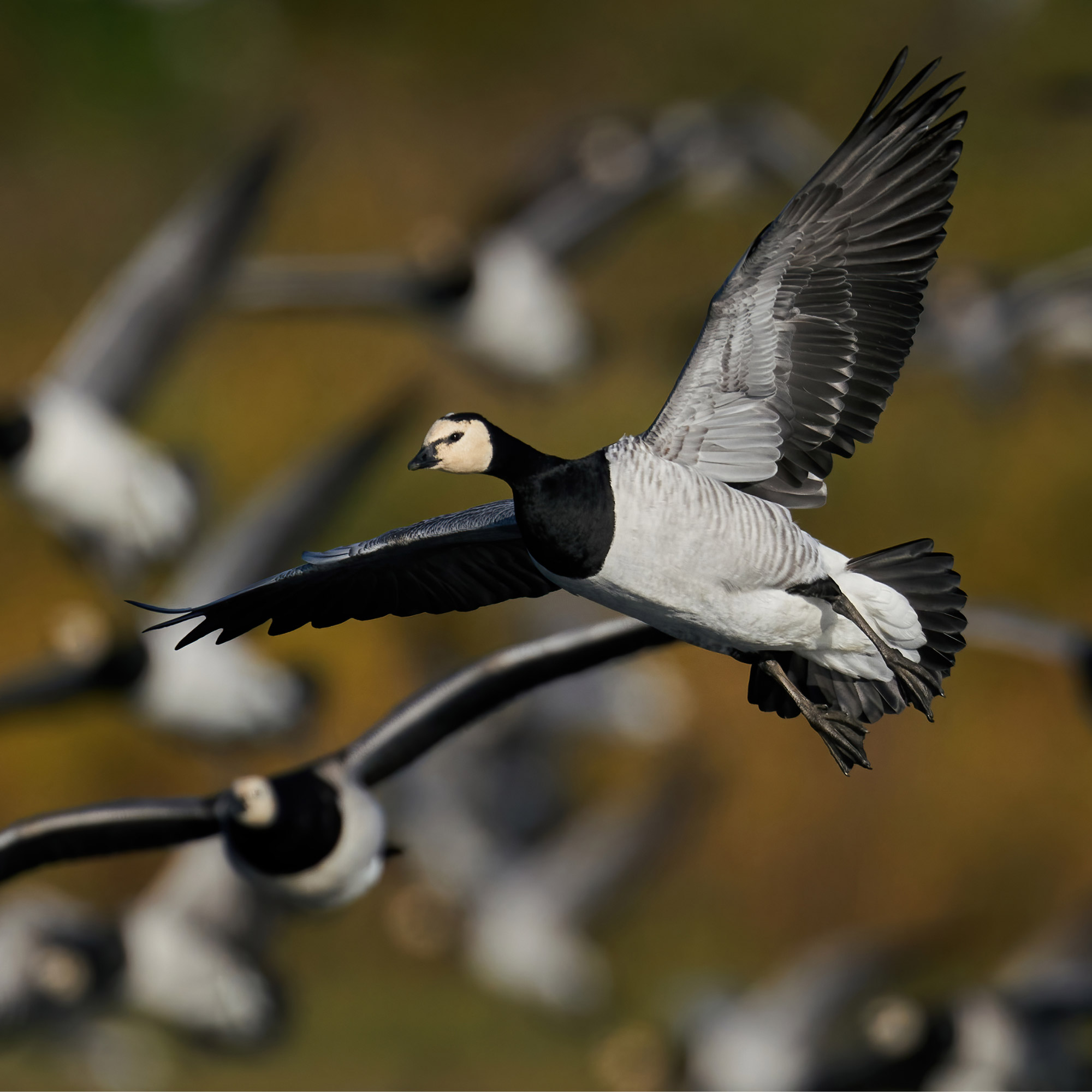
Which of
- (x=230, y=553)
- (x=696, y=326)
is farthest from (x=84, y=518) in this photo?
(x=696, y=326)

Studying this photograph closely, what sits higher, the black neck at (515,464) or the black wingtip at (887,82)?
the black wingtip at (887,82)

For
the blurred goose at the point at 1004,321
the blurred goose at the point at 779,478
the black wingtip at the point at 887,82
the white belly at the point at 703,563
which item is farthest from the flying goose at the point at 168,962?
the blurred goose at the point at 1004,321

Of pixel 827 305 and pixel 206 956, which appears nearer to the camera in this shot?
pixel 827 305

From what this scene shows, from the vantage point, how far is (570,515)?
2.36m

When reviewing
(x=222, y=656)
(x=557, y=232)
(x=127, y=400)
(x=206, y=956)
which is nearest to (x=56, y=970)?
(x=206, y=956)

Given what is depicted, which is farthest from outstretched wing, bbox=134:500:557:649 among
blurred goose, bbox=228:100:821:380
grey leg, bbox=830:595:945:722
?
blurred goose, bbox=228:100:821:380

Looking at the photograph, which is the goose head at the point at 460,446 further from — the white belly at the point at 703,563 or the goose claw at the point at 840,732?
the goose claw at the point at 840,732

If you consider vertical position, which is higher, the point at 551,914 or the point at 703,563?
the point at 703,563

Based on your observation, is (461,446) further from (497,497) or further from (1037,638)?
(497,497)

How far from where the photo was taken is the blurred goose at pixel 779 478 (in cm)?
241

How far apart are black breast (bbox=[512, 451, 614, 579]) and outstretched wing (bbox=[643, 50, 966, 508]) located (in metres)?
0.20

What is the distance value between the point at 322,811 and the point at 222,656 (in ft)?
9.02

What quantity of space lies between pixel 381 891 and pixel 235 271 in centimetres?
322

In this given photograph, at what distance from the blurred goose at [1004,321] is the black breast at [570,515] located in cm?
522
